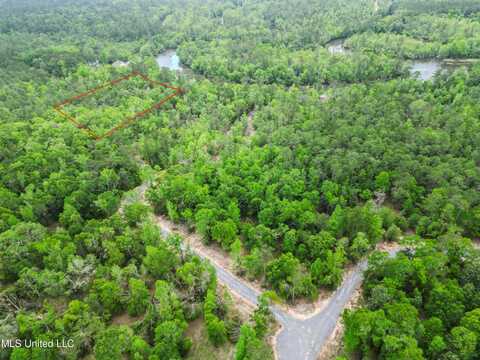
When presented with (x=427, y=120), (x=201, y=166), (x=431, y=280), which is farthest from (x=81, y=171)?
(x=427, y=120)

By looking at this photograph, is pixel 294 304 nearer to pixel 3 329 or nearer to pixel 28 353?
pixel 28 353

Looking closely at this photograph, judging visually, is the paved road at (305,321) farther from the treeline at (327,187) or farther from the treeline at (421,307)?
the treeline at (421,307)

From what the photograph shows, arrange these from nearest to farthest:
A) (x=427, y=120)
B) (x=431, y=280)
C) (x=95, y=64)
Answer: (x=431, y=280) < (x=427, y=120) < (x=95, y=64)

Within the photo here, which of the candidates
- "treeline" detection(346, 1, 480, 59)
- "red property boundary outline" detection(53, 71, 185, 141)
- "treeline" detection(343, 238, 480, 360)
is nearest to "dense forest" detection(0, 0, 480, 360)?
"treeline" detection(343, 238, 480, 360)

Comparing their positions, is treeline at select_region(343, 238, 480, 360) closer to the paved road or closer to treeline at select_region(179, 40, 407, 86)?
the paved road

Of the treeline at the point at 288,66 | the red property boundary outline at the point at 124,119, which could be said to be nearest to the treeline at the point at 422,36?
the treeline at the point at 288,66

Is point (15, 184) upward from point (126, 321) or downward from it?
upward

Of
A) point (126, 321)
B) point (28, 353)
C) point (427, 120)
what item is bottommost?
point (126, 321)
